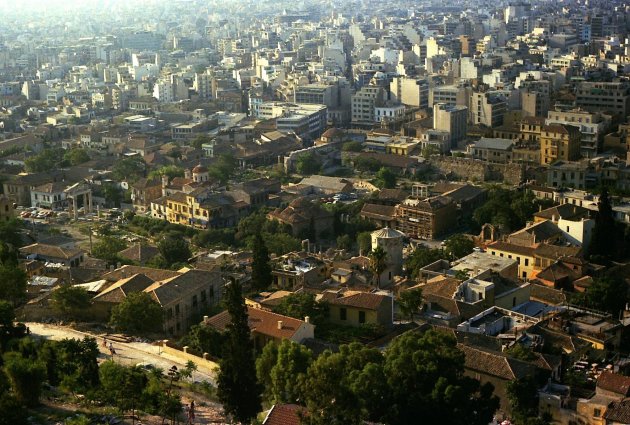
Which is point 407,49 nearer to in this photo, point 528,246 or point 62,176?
point 62,176

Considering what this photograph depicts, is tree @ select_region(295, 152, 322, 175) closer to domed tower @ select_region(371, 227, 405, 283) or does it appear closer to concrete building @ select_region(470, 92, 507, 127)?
concrete building @ select_region(470, 92, 507, 127)

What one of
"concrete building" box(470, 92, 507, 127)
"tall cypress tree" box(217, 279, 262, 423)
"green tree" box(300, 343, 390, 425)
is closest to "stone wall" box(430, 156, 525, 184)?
"concrete building" box(470, 92, 507, 127)

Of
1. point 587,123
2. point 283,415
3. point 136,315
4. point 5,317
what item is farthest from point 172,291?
point 587,123

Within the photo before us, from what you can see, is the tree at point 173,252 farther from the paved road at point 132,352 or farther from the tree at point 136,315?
the paved road at point 132,352

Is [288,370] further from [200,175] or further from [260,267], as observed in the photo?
[200,175]

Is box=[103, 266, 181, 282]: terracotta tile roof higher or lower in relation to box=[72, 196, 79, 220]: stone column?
higher

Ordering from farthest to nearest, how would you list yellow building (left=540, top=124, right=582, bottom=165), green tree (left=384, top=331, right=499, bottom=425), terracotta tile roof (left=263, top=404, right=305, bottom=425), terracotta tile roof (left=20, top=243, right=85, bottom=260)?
yellow building (left=540, top=124, right=582, bottom=165)
terracotta tile roof (left=20, top=243, right=85, bottom=260)
green tree (left=384, top=331, right=499, bottom=425)
terracotta tile roof (left=263, top=404, right=305, bottom=425)

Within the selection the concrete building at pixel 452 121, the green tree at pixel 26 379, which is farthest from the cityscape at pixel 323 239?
the concrete building at pixel 452 121
